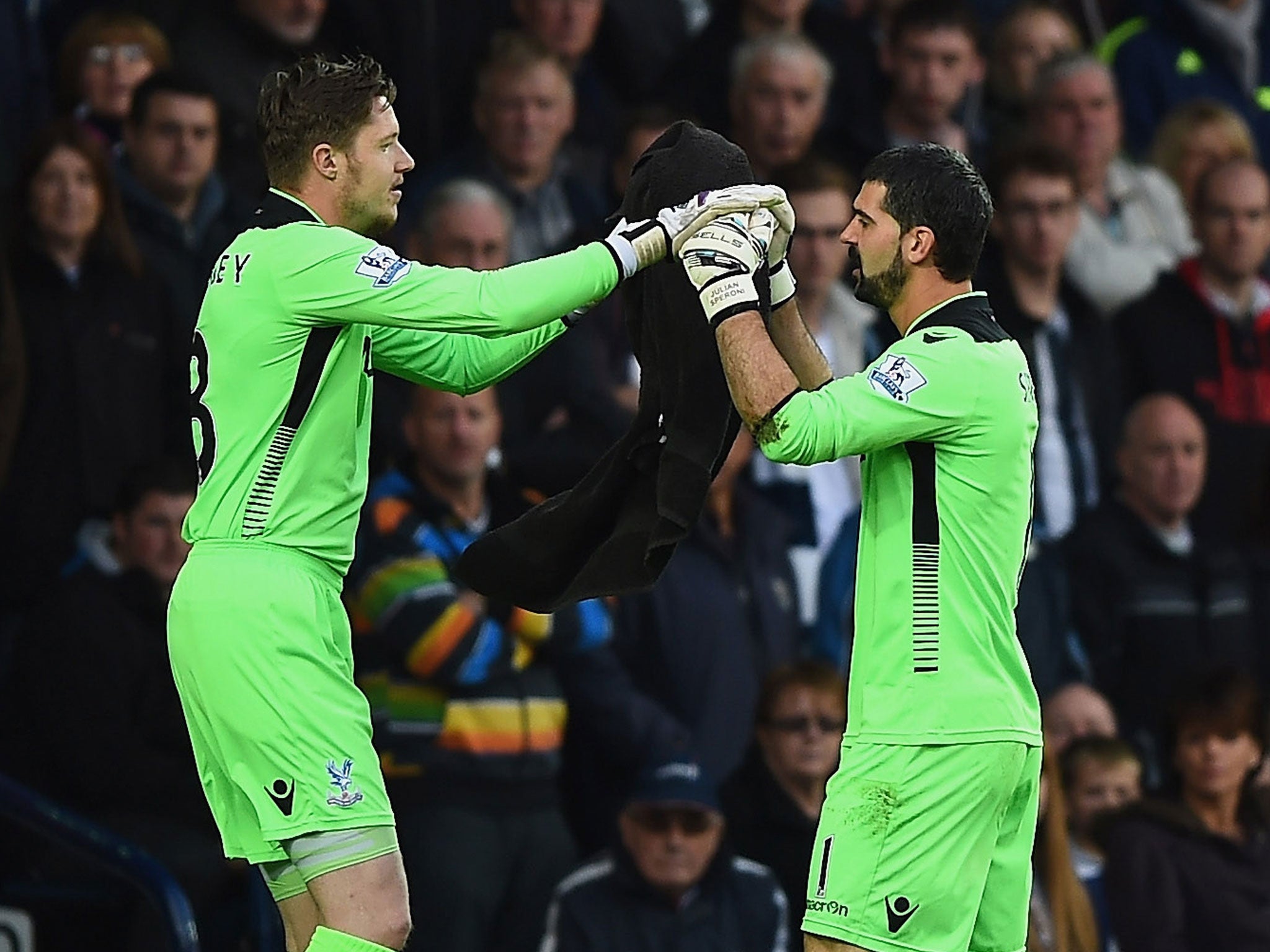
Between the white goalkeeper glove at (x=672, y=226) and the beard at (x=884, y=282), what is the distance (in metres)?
0.28

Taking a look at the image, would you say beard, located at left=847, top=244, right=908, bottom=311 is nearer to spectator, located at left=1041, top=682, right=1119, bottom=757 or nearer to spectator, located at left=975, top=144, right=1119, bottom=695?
spectator, located at left=1041, top=682, right=1119, bottom=757

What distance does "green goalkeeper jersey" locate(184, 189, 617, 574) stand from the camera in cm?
594

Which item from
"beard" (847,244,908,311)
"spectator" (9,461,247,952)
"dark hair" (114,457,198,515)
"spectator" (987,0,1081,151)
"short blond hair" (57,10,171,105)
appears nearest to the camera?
"beard" (847,244,908,311)

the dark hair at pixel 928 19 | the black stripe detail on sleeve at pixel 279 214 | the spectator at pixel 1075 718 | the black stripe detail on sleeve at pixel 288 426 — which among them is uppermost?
the dark hair at pixel 928 19

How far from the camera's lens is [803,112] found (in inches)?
422

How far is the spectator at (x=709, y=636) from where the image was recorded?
366 inches

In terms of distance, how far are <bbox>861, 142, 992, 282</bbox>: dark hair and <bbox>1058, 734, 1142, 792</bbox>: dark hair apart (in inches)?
152

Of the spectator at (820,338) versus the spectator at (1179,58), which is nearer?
the spectator at (820,338)

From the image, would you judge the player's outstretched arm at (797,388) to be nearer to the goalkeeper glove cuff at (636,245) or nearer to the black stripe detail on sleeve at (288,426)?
the goalkeeper glove cuff at (636,245)

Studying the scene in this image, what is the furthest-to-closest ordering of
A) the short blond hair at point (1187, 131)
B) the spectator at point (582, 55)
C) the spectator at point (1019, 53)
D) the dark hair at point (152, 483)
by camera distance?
the short blond hair at point (1187, 131)
the spectator at point (1019, 53)
the spectator at point (582, 55)
the dark hair at point (152, 483)

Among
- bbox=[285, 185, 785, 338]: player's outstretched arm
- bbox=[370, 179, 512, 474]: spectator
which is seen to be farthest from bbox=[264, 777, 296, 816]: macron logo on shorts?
bbox=[370, 179, 512, 474]: spectator

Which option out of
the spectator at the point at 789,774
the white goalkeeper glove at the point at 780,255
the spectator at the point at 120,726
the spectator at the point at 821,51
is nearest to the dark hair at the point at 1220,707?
the spectator at the point at 789,774

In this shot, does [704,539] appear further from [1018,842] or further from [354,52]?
[1018,842]

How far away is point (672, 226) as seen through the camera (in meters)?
6.18
